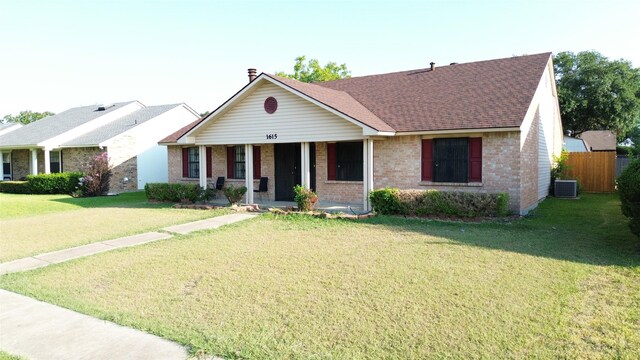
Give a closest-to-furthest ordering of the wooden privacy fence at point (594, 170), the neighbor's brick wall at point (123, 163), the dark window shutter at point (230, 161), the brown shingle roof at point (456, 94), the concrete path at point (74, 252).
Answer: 1. the concrete path at point (74, 252)
2. the brown shingle roof at point (456, 94)
3. the dark window shutter at point (230, 161)
4. the wooden privacy fence at point (594, 170)
5. the neighbor's brick wall at point (123, 163)

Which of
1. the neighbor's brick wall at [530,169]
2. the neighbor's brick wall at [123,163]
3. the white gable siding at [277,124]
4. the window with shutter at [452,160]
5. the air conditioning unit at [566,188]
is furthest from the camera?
the neighbor's brick wall at [123,163]

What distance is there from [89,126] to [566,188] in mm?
28886

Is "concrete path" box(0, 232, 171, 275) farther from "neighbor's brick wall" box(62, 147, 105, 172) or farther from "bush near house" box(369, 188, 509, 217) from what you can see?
"neighbor's brick wall" box(62, 147, 105, 172)

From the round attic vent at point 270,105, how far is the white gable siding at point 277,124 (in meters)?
0.13

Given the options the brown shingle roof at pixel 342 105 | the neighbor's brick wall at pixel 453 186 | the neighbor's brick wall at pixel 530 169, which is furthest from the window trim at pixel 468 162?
the brown shingle roof at pixel 342 105

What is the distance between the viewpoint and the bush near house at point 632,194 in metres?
8.49

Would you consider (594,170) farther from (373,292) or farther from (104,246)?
(104,246)

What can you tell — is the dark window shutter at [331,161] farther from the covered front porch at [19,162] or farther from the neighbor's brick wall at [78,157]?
the covered front porch at [19,162]

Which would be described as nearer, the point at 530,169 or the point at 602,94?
the point at 530,169

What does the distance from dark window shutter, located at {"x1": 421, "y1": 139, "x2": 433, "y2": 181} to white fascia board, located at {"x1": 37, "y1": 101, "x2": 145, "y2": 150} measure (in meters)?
23.6

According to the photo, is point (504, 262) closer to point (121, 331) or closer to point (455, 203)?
point (455, 203)

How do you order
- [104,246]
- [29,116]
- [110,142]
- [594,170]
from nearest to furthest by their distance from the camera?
1. [104,246]
2. [594,170]
3. [110,142]
4. [29,116]

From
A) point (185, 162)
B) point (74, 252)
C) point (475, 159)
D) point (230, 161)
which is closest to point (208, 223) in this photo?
point (74, 252)

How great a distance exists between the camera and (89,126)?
28922mm
